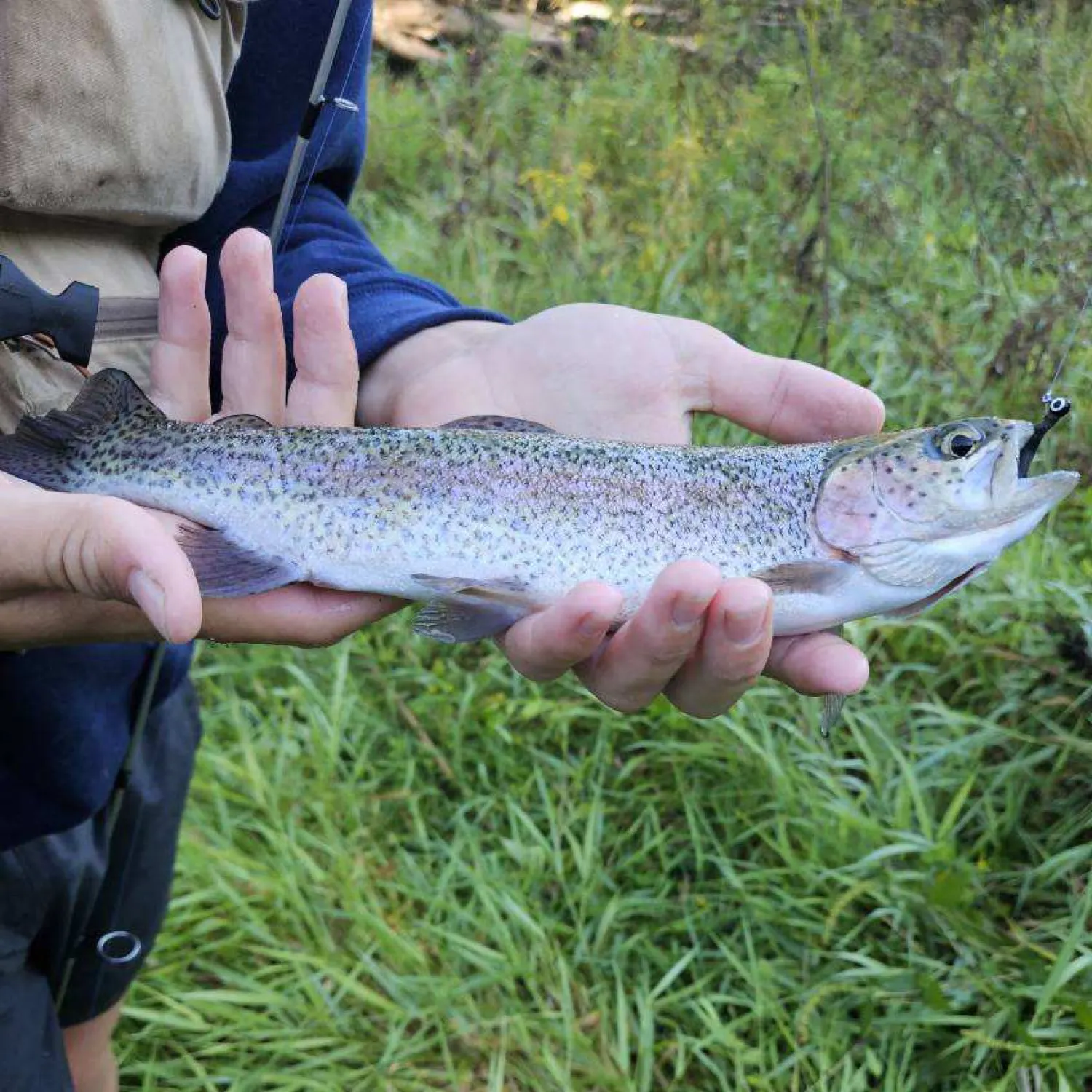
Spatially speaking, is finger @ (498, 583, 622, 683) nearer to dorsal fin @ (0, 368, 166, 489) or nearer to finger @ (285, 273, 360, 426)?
finger @ (285, 273, 360, 426)

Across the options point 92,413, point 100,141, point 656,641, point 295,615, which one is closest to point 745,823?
point 656,641

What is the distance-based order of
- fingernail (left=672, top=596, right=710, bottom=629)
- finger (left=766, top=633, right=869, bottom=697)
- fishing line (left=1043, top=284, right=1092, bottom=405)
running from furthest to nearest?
fishing line (left=1043, top=284, right=1092, bottom=405), finger (left=766, top=633, right=869, bottom=697), fingernail (left=672, top=596, right=710, bottom=629)

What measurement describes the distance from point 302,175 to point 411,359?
575mm

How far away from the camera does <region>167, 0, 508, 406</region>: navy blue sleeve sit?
2.66m

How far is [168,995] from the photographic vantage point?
11.3 feet

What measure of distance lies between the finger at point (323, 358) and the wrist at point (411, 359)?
0.26ft

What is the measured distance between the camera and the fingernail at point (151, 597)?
5.31 feet

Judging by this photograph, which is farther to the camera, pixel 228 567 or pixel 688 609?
pixel 228 567

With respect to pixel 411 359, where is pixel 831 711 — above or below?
below

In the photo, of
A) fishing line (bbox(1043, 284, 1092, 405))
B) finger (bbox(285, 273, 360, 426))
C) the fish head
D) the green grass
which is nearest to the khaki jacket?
finger (bbox(285, 273, 360, 426))

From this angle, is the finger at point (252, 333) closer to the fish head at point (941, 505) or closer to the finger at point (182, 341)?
the finger at point (182, 341)

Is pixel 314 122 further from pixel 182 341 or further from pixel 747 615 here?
pixel 747 615

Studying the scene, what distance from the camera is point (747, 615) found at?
75.1 inches

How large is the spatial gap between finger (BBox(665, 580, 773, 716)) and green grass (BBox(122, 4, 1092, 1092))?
51.8 inches
